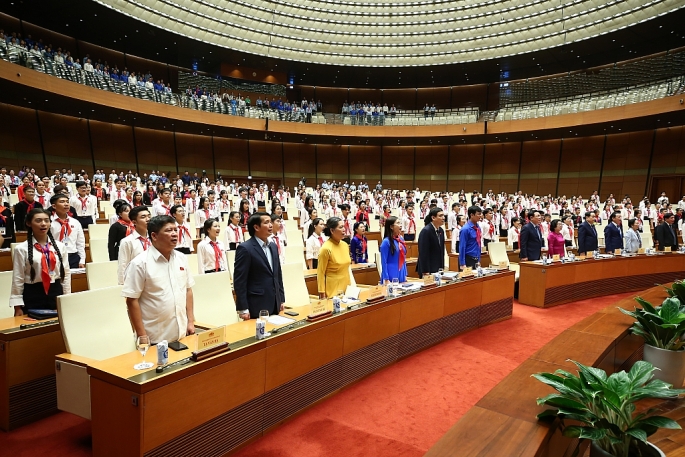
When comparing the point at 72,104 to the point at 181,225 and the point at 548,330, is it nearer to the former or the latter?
the point at 181,225

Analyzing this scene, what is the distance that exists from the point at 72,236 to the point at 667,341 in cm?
551

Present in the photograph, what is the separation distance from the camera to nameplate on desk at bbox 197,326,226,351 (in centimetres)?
231

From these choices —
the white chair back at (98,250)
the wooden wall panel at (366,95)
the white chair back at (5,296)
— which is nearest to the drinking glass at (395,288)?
the white chair back at (5,296)

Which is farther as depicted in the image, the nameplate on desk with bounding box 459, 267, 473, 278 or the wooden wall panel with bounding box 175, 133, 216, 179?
the wooden wall panel with bounding box 175, 133, 216, 179

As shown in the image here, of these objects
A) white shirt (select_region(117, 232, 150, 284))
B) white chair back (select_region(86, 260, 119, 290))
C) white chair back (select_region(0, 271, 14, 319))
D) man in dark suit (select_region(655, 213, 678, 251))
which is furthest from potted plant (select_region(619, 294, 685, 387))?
man in dark suit (select_region(655, 213, 678, 251))

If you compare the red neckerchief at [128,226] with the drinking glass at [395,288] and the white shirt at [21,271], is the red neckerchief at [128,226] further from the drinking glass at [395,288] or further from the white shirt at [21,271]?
the drinking glass at [395,288]

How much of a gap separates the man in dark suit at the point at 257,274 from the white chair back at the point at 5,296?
180cm

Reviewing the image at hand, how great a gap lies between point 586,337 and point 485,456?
1549 mm

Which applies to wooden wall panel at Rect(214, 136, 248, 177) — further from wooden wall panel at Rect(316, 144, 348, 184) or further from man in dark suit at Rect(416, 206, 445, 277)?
man in dark suit at Rect(416, 206, 445, 277)

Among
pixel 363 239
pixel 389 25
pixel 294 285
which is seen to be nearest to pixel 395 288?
pixel 294 285

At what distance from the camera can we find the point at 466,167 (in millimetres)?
23828

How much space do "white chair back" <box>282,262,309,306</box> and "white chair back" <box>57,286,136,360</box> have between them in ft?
5.05

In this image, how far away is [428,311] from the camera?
4.37 metres

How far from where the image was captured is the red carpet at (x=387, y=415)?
2590 mm
